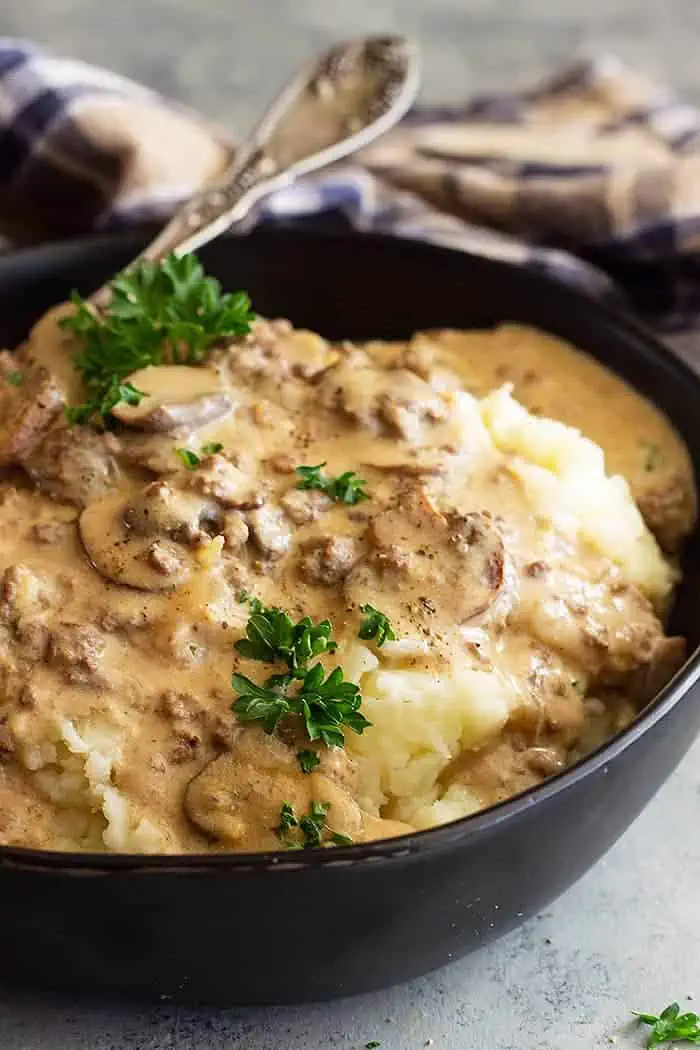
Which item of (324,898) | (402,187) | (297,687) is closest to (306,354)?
(297,687)

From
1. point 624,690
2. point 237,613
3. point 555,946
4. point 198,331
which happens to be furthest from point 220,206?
point 555,946

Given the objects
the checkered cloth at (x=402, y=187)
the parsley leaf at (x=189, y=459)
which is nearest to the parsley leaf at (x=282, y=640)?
the parsley leaf at (x=189, y=459)

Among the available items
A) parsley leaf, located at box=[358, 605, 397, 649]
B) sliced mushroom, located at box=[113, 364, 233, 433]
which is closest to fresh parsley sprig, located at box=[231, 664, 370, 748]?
parsley leaf, located at box=[358, 605, 397, 649]

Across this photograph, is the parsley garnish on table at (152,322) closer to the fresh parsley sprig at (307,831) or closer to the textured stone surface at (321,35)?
the fresh parsley sprig at (307,831)

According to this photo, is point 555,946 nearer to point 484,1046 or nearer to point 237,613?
point 484,1046

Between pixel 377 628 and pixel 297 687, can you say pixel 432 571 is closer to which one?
pixel 377 628

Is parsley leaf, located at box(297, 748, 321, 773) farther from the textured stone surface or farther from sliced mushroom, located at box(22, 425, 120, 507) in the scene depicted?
the textured stone surface

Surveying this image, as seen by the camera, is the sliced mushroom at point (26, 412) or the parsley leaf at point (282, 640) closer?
the parsley leaf at point (282, 640)

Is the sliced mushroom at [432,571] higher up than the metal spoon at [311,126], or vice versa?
the metal spoon at [311,126]
